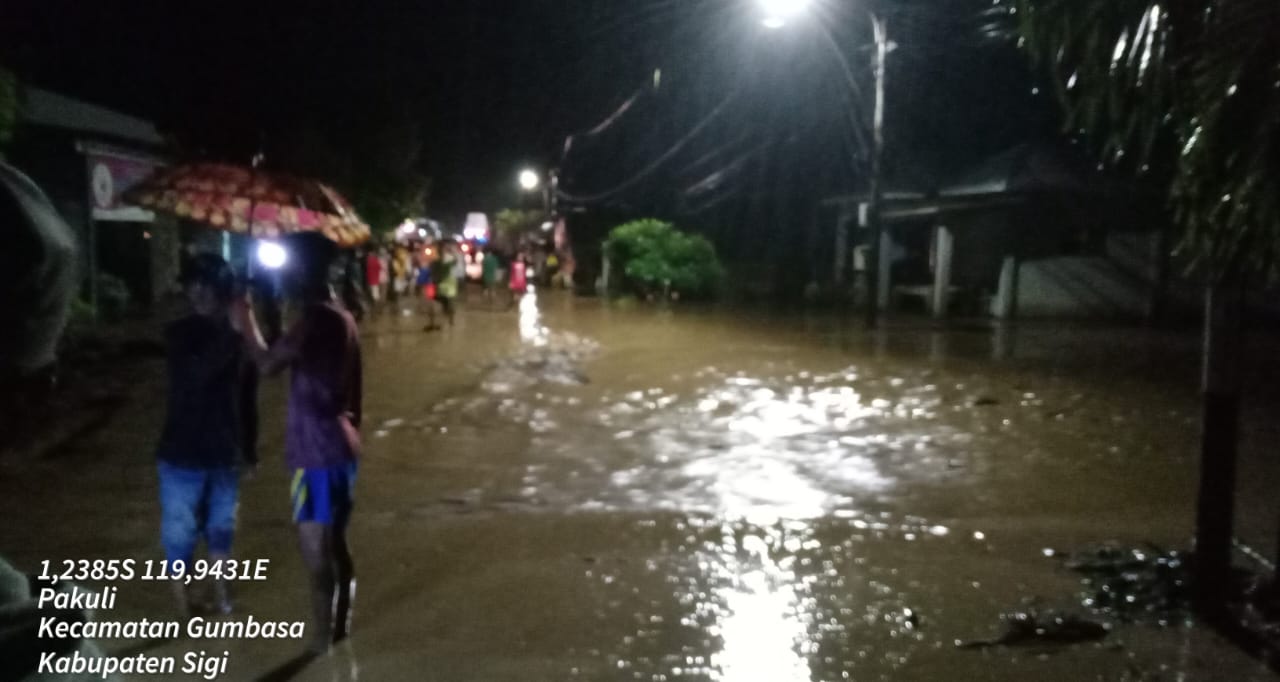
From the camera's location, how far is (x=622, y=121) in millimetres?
43250

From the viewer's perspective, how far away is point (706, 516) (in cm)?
834

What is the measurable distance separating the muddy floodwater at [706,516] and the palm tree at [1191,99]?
95.5 inches

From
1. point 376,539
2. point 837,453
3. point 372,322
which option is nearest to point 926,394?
point 837,453

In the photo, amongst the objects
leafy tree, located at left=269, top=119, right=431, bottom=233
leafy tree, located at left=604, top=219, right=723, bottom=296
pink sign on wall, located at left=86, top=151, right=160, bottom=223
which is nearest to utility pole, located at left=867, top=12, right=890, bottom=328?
leafy tree, located at left=604, top=219, right=723, bottom=296

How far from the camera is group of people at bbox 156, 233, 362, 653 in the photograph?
17.4 ft

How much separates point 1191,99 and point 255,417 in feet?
14.7

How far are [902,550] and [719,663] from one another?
236 centimetres

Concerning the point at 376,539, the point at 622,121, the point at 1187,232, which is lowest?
the point at 376,539

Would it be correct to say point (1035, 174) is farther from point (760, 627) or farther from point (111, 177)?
point (760, 627)

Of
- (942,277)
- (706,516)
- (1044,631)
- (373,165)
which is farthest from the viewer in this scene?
(373,165)

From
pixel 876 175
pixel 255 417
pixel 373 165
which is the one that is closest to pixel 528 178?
pixel 373 165

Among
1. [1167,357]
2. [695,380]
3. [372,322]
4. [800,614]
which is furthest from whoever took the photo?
[372,322]

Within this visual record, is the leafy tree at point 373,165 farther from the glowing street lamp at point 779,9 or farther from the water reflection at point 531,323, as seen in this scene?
the glowing street lamp at point 779,9

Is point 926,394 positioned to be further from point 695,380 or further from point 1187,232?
point 1187,232
